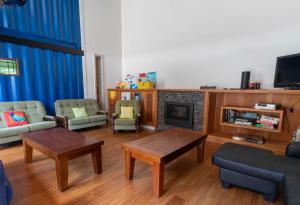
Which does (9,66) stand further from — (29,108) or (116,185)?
(116,185)

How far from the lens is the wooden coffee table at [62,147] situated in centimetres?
178

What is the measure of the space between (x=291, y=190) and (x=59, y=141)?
2.40 metres

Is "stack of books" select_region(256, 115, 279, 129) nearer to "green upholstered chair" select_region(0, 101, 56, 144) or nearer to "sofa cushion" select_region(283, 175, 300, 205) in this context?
"sofa cushion" select_region(283, 175, 300, 205)

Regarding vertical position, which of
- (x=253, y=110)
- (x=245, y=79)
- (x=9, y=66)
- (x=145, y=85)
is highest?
(x=9, y=66)

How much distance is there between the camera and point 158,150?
6.04 ft

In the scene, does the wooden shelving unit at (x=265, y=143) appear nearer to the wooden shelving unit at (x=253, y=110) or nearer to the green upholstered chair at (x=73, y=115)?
the wooden shelving unit at (x=253, y=110)

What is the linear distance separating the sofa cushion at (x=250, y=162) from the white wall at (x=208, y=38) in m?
1.84

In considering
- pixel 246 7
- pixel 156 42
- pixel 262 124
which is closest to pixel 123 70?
pixel 156 42

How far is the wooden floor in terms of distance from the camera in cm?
168

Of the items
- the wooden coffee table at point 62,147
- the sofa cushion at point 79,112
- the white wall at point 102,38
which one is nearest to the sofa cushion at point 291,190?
the wooden coffee table at point 62,147

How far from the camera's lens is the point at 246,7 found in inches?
126

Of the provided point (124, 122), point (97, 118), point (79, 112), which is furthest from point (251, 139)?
point (79, 112)

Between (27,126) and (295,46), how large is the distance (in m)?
5.09

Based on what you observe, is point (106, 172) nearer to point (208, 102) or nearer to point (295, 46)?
point (208, 102)
